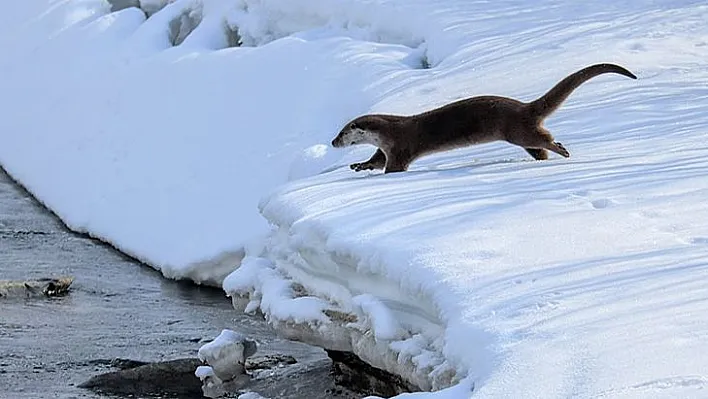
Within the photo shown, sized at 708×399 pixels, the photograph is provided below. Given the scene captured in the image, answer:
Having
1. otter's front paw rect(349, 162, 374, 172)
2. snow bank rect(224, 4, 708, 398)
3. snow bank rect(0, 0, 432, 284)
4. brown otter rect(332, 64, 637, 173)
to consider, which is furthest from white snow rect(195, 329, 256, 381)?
snow bank rect(0, 0, 432, 284)

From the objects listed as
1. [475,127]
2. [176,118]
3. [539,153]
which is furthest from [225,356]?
[176,118]

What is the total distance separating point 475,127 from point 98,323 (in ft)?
9.12

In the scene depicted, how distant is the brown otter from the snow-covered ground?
0.50 feet

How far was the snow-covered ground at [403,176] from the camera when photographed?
14.5 ft

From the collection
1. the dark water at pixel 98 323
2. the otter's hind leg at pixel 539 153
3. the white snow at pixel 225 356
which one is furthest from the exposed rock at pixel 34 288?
the otter's hind leg at pixel 539 153

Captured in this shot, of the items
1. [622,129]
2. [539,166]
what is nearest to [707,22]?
[622,129]

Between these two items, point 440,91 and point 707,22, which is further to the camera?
point 707,22

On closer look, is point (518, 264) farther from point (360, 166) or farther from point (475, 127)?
point (360, 166)

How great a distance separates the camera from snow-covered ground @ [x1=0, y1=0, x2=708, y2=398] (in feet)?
14.5

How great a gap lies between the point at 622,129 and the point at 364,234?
311 centimetres

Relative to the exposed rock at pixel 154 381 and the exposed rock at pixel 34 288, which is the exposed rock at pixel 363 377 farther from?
the exposed rock at pixel 34 288

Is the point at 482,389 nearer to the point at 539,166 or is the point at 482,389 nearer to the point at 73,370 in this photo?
the point at 539,166

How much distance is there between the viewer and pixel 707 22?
11.3 meters

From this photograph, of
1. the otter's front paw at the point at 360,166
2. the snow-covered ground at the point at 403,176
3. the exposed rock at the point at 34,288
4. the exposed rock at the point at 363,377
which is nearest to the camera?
the snow-covered ground at the point at 403,176
